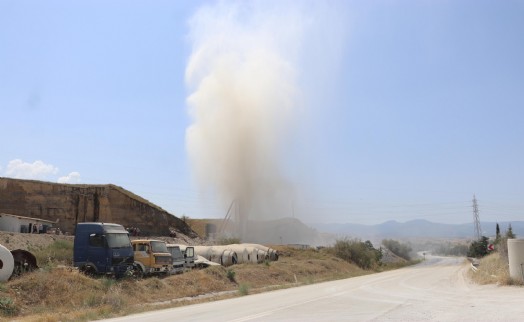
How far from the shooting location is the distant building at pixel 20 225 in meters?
39.8

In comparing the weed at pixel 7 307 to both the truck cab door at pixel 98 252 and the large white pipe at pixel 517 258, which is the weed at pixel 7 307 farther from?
the large white pipe at pixel 517 258

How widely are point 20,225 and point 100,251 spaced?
2007 cm

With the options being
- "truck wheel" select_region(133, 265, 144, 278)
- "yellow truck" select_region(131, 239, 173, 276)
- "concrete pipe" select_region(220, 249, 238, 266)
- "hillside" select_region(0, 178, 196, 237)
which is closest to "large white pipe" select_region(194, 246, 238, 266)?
"concrete pipe" select_region(220, 249, 238, 266)

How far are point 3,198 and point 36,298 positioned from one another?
3564cm

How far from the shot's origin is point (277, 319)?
14.1 m

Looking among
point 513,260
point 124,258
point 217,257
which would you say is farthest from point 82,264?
point 513,260

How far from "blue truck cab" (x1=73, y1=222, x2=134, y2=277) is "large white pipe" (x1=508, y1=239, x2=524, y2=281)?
1947cm

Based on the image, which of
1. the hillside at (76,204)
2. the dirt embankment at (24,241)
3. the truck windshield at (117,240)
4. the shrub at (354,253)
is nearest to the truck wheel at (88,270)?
the truck windshield at (117,240)

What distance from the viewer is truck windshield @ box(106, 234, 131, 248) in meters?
25.2

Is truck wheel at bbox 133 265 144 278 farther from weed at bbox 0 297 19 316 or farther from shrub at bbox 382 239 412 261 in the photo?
shrub at bbox 382 239 412 261

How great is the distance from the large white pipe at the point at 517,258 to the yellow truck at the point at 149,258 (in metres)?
18.9

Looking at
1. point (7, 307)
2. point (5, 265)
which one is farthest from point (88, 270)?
point (7, 307)

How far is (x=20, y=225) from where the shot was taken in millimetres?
41000

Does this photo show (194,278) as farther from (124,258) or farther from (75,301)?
(75,301)
